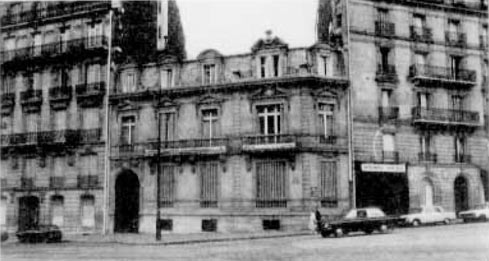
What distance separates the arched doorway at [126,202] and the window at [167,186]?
217cm

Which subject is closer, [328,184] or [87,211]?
[328,184]

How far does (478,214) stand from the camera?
97.1 ft

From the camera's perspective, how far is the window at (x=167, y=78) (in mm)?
36188

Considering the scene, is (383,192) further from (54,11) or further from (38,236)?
(54,11)

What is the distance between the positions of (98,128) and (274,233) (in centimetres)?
1377

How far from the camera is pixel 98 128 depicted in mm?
37469

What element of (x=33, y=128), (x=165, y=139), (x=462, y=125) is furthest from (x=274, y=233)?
(x=33, y=128)

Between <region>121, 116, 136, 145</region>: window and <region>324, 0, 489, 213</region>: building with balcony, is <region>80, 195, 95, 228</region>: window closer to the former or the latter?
<region>121, 116, 136, 145</region>: window

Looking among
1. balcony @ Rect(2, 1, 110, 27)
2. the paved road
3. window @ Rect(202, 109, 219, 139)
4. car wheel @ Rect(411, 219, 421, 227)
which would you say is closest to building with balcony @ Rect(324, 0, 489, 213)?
car wheel @ Rect(411, 219, 421, 227)

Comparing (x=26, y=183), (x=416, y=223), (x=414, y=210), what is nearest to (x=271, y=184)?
(x=416, y=223)

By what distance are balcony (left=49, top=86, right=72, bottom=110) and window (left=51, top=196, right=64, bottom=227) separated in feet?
19.0

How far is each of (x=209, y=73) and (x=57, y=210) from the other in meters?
13.2

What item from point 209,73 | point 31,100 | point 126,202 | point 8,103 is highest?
point 209,73

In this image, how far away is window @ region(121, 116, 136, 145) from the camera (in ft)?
121
